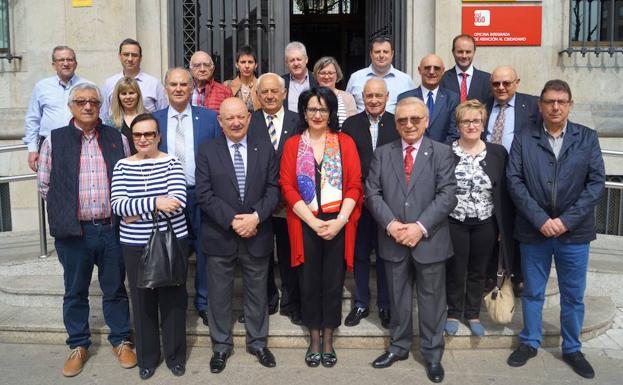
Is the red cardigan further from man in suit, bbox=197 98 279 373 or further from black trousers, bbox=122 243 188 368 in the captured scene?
black trousers, bbox=122 243 188 368

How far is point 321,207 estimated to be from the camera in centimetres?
425

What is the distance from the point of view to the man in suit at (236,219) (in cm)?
421

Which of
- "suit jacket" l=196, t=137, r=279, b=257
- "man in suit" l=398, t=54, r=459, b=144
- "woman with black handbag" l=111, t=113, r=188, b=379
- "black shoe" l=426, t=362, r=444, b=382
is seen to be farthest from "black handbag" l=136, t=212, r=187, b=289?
"man in suit" l=398, t=54, r=459, b=144

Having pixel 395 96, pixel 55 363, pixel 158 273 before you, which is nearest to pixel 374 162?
pixel 395 96

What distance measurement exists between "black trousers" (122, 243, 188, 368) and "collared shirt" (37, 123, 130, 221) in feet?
1.09

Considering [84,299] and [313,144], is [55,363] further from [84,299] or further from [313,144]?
[313,144]

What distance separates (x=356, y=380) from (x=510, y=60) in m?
4.55

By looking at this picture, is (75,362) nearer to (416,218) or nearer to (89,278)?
(89,278)

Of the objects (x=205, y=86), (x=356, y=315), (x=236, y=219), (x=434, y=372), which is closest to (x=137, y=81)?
(x=205, y=86)

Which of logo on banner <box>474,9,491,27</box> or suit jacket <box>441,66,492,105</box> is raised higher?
logo on banner <box>474,9,491,27</box>

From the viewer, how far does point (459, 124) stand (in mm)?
4371

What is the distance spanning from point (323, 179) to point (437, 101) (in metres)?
1.33

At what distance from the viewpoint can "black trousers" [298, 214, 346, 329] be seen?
14.1 feet

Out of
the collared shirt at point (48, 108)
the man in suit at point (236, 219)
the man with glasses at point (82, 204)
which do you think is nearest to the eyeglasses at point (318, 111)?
the man in suit at point (236, 219)
